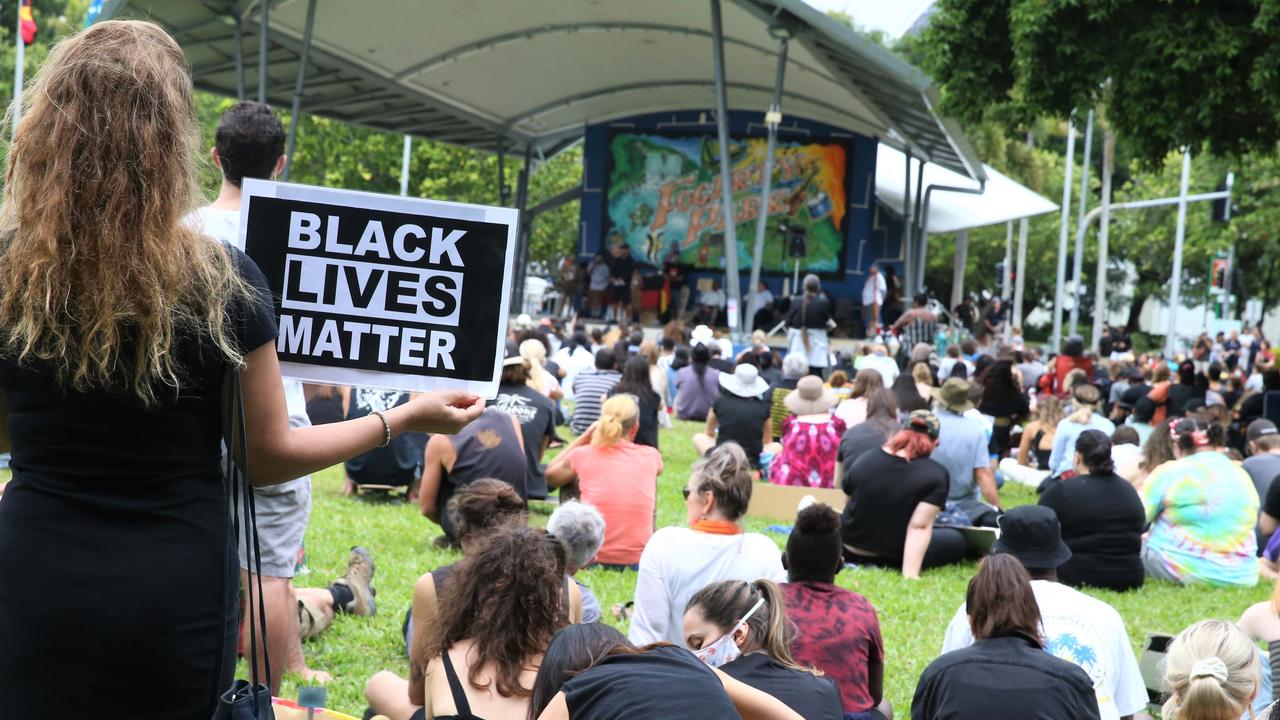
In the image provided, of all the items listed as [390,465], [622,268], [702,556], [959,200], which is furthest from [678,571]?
[959,200]

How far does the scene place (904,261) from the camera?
1278 inches

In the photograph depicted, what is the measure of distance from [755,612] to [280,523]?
158cm

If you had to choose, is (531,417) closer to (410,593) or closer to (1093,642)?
(410,593)

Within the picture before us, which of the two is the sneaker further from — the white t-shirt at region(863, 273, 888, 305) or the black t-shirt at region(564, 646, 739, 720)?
the white t-shirt at region(863, 273, 888, 305)

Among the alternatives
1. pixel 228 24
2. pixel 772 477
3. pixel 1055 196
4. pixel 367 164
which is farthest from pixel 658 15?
pixel 1055 196

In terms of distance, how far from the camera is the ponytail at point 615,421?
29.2ft

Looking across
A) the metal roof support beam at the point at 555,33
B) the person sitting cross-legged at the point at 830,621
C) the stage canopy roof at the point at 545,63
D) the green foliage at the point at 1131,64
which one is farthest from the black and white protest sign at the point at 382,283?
the metal roof support beam at the point at 555,33

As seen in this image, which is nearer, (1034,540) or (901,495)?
Result: (1034,540)

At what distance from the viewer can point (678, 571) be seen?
5.88 m

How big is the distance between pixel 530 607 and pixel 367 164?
46.5m

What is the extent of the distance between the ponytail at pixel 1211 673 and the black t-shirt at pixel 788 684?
3.40ft

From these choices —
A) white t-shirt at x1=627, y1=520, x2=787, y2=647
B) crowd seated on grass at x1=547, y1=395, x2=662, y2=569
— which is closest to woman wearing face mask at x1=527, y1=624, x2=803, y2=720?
white t-shirt at x1=627, y1=520, x2=787, y2=647

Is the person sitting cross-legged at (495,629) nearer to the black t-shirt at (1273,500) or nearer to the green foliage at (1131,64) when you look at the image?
the black t-shirt at (1273,500)

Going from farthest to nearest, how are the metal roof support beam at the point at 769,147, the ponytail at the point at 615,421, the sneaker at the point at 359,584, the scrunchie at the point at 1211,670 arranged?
the metal roof support beam at the point at 769,147 → the ponytail at the point at 615,421 → the sneaker at the point at 359,584 → the scrunchie at the point at 1211,670
